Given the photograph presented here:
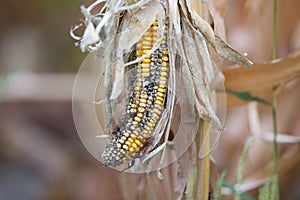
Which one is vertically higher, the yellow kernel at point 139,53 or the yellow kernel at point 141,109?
the yellow kernel at point 139,53

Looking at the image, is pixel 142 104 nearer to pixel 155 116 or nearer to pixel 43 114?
pixel 155 116

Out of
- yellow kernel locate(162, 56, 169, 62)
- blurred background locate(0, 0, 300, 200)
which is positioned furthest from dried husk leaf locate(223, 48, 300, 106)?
blurred background locate(0, 0, 300, 200)

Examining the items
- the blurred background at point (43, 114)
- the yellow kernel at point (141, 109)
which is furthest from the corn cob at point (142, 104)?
the blurred background at point (43, 114)

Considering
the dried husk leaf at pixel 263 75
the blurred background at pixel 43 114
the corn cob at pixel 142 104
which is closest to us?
the corn cob at pixel 142 104

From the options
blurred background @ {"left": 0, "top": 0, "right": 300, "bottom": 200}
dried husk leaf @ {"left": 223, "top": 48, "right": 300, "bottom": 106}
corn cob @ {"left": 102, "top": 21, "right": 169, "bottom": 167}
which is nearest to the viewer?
corn cob @ {"left": 102, "top": 21, "right": 169, "bottom": 167}

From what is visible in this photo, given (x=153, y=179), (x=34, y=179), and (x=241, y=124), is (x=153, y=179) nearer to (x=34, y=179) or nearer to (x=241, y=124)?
(x=241, y=124)

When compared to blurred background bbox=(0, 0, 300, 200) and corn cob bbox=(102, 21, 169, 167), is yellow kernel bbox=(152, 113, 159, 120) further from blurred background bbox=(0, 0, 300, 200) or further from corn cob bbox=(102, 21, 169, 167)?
blurred background bbox=(0, 0, 300, 200)

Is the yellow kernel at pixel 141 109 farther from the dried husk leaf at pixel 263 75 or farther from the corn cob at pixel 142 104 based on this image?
the dried husk leaf at pixel 263 75

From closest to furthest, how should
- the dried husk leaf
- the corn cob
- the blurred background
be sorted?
the corn cob
the dried husk leaf
the blurred background
